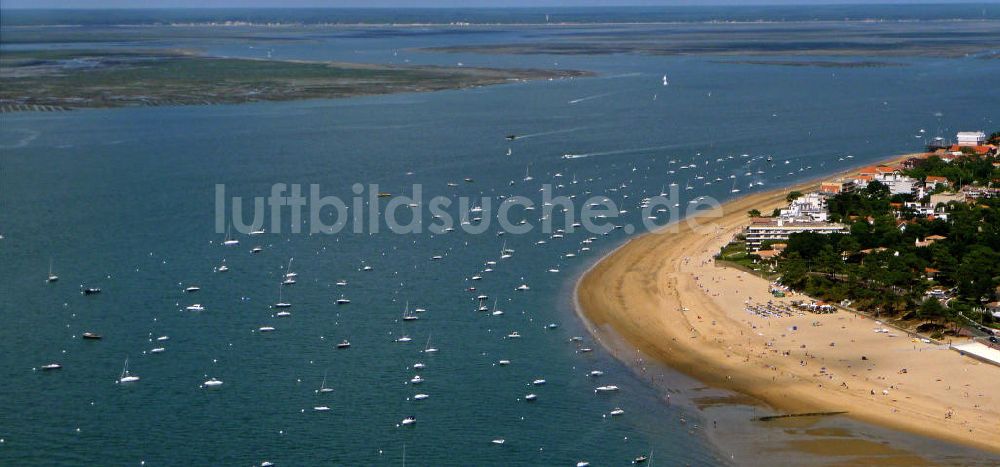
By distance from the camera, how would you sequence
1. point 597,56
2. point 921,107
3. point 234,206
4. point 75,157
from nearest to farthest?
point 234,206 < point 75,157 < point 921,107 < point 597,56

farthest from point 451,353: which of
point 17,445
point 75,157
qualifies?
point 75,157

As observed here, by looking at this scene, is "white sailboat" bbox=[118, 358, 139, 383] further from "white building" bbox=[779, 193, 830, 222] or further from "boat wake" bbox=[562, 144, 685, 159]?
"boat wake" bbox=[562, 144, 685, 159]

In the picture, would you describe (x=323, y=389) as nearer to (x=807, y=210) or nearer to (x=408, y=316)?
(x=408, y=316)

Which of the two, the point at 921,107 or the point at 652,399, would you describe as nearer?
the point at 652,399

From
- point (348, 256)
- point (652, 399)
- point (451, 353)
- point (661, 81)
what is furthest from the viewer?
point (661, 81)

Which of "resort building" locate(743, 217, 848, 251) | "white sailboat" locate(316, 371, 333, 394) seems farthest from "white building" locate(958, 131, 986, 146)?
"white sailboat" locate(316, 371, 333, 394)

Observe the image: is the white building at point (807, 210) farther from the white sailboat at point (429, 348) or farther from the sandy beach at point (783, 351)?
the white sailboat at point (429, 348)

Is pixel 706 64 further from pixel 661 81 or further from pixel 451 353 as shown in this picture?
pixel 451 353

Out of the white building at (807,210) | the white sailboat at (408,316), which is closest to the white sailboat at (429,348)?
the white sailboat at (408,316)
